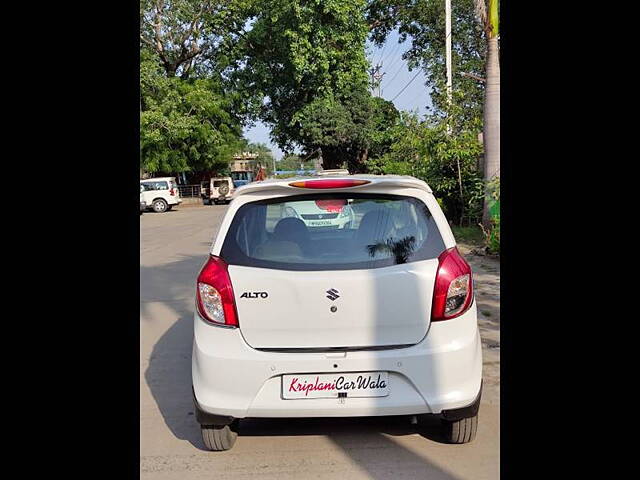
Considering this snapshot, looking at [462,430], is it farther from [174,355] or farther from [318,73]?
[318,73]

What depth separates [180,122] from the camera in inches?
1415

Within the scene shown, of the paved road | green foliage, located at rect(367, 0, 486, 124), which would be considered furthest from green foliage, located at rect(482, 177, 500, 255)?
green foliage, located at rect(367, 0, 486, 124)

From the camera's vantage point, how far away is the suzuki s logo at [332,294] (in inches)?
130

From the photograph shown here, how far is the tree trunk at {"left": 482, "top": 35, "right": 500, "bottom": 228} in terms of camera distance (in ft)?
38.2

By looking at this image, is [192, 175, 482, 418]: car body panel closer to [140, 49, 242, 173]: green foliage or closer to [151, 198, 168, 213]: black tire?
[151, 198, 168, 213]: black tire

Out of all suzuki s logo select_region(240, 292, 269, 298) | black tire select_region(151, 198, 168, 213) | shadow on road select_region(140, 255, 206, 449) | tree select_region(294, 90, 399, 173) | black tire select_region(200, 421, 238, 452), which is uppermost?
tree select_region(294, 90, 399, 173)

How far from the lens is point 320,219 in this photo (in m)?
5.24

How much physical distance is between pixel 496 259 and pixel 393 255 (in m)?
7.87

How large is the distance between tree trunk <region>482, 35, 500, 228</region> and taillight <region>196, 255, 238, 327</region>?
8.94 m

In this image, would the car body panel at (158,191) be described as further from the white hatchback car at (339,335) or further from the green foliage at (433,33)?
the white hatchback car at (339,335)

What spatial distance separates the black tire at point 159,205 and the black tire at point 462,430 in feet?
108
